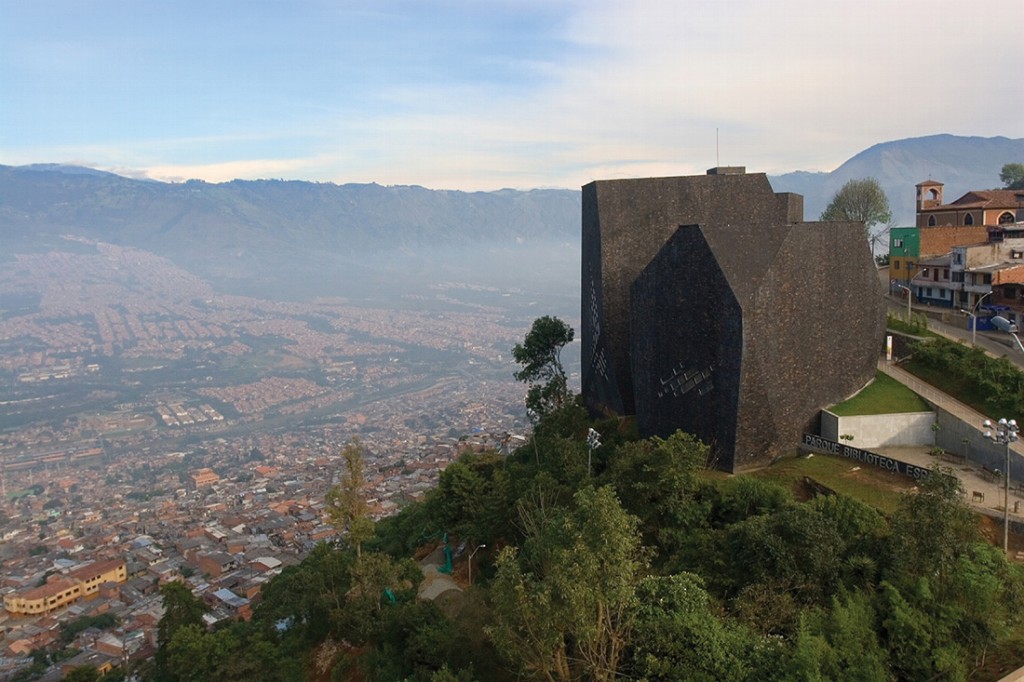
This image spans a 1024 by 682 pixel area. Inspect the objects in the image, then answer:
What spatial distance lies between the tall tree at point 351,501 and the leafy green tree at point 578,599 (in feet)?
27.7

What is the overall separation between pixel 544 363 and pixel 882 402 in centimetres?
1495

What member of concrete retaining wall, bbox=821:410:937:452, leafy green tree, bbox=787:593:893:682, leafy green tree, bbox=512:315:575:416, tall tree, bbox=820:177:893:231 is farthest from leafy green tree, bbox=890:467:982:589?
tall tree, bbox=820:177:893:231

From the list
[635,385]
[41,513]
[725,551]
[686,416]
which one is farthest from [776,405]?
[41,513]

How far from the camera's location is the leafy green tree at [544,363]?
1259 inches

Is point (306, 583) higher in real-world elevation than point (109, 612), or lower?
higher

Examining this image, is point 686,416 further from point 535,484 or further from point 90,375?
point 90,375

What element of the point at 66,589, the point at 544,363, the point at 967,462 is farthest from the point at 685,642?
the point at 66,589

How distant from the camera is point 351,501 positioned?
18.6 m

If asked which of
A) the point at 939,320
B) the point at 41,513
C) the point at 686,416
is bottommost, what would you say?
the point at 41,513

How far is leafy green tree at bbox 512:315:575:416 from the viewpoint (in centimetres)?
3197

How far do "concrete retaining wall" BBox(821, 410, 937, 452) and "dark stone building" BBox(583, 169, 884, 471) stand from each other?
0.80 m

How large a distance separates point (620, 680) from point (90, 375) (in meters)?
128

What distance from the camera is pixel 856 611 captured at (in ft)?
38.3

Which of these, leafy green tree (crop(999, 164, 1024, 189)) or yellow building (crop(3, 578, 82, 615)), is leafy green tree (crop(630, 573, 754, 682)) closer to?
yellow building (crop(3, 578, 82, 615))
